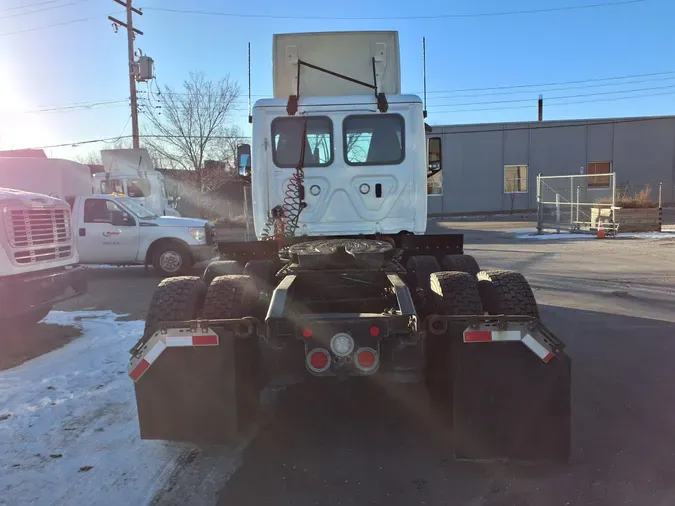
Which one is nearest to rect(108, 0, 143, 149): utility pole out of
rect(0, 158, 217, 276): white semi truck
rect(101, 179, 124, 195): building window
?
rect(101, 179, 124, 195): building window

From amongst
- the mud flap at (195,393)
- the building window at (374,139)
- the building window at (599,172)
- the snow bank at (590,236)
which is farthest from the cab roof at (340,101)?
the building window at (599,172)

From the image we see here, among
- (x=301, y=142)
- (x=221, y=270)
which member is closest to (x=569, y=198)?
(x=301, y=142)

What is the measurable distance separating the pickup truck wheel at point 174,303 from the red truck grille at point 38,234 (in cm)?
374

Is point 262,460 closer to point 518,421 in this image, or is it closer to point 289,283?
point 289,283

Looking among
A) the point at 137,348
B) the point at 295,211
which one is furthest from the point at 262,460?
the point at 295,211

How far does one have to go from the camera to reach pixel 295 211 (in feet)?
19.6

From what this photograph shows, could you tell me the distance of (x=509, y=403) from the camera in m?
3.06

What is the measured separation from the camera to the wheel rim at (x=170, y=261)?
38.7 feet

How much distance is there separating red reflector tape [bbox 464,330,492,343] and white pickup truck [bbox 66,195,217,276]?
Answer: 970 centimetres

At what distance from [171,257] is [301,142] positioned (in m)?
6.90

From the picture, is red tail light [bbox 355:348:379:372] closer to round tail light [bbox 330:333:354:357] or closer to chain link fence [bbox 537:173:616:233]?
round tail light [bbox 330:333:354:357]

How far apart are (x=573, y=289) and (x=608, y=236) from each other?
1099 cm

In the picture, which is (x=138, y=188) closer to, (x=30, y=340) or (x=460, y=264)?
(x=30, y=340)

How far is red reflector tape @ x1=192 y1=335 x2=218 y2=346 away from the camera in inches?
122
